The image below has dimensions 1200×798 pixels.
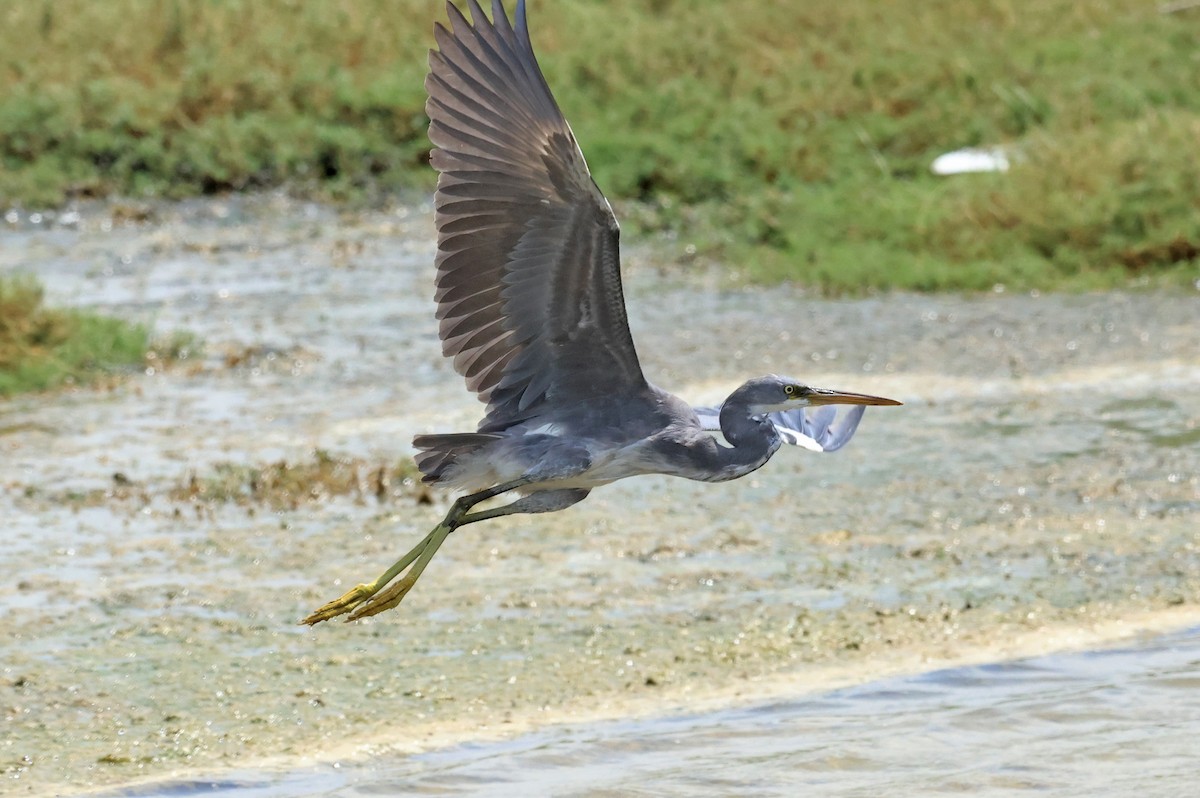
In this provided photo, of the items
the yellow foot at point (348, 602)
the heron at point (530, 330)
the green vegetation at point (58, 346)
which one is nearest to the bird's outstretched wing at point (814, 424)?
the heron at point (530, 330)

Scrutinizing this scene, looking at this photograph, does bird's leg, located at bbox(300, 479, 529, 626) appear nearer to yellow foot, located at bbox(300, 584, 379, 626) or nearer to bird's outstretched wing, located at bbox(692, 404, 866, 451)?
yellow foot, located at bbox(300, 584, 379, 626)

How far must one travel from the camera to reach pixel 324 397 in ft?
32.9

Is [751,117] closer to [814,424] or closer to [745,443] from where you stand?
[814,424]

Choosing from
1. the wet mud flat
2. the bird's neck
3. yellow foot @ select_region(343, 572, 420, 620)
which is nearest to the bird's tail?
yellow foot @ select_region(343, 572, 420, 620)

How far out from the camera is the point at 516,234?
5.16 metres

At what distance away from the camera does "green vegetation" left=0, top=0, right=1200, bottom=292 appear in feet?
42.0

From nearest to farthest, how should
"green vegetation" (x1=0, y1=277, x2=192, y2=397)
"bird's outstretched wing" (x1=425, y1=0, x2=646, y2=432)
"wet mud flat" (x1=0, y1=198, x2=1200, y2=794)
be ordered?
1. "bird's outstretched wing" (x1=425, y1=0, x2=646, y2=432)
2. "wet mud flat" (x1=0, y1=198, x2=1200, y2=794)
3. "green vegetation" (x1=0, y1=277, x2=192, y2=397)

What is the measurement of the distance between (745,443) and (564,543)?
2586 mm

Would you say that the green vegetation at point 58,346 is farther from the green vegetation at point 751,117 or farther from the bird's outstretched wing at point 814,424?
the bird's outstretched wing at point 814,424

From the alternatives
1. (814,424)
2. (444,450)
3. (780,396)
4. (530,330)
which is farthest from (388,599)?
(814,424)

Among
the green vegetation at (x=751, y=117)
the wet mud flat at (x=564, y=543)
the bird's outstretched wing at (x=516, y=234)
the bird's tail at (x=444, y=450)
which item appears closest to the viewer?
the bird's outstretched wing at (x=516, y=234)

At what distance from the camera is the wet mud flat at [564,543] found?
619cm

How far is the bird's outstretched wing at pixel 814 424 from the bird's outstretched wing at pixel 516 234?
1.42 feet

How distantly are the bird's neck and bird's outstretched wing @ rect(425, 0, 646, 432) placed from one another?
31 cm
